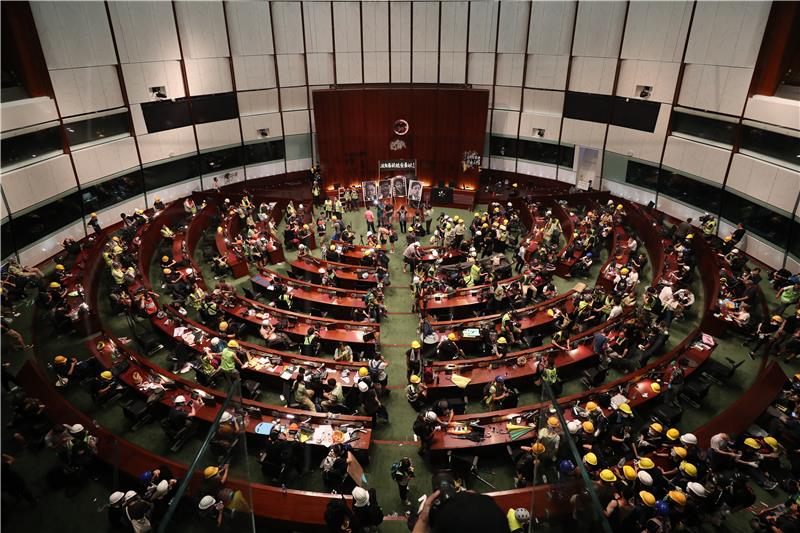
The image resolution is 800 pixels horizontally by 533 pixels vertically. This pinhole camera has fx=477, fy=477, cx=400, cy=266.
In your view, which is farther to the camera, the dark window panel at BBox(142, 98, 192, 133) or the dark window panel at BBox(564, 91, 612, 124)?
the dark window panel at BBox(564, 91, 612, 124)

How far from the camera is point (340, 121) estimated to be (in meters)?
Result: 25.7

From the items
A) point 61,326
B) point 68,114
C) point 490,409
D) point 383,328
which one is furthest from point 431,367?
point 68,114

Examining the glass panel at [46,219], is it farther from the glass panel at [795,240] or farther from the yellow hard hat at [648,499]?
the glass panel at [795,240]

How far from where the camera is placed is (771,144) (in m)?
17.0

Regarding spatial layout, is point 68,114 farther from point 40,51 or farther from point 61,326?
point 61,326

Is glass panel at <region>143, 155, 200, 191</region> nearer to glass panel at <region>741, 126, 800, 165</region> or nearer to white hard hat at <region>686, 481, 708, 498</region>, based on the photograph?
white hard hat at <region>686, 481, 708, 498</region>

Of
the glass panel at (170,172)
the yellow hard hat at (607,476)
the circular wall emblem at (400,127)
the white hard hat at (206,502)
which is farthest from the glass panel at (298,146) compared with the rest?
the white hard hat at (206,502)

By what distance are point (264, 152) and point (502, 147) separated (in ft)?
43.2

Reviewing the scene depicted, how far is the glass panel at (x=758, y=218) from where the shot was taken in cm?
1672

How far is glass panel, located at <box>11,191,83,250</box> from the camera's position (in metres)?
16.7

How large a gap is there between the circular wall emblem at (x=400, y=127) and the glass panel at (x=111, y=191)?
42.3 ft

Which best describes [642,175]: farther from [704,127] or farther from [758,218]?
[758,218]

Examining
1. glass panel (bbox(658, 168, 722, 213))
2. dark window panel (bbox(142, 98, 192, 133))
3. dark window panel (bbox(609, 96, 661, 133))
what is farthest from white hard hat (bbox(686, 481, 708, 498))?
dark window panel (bbox(142, 98, 192, 133))

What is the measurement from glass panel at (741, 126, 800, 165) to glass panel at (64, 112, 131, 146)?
25122 mm
